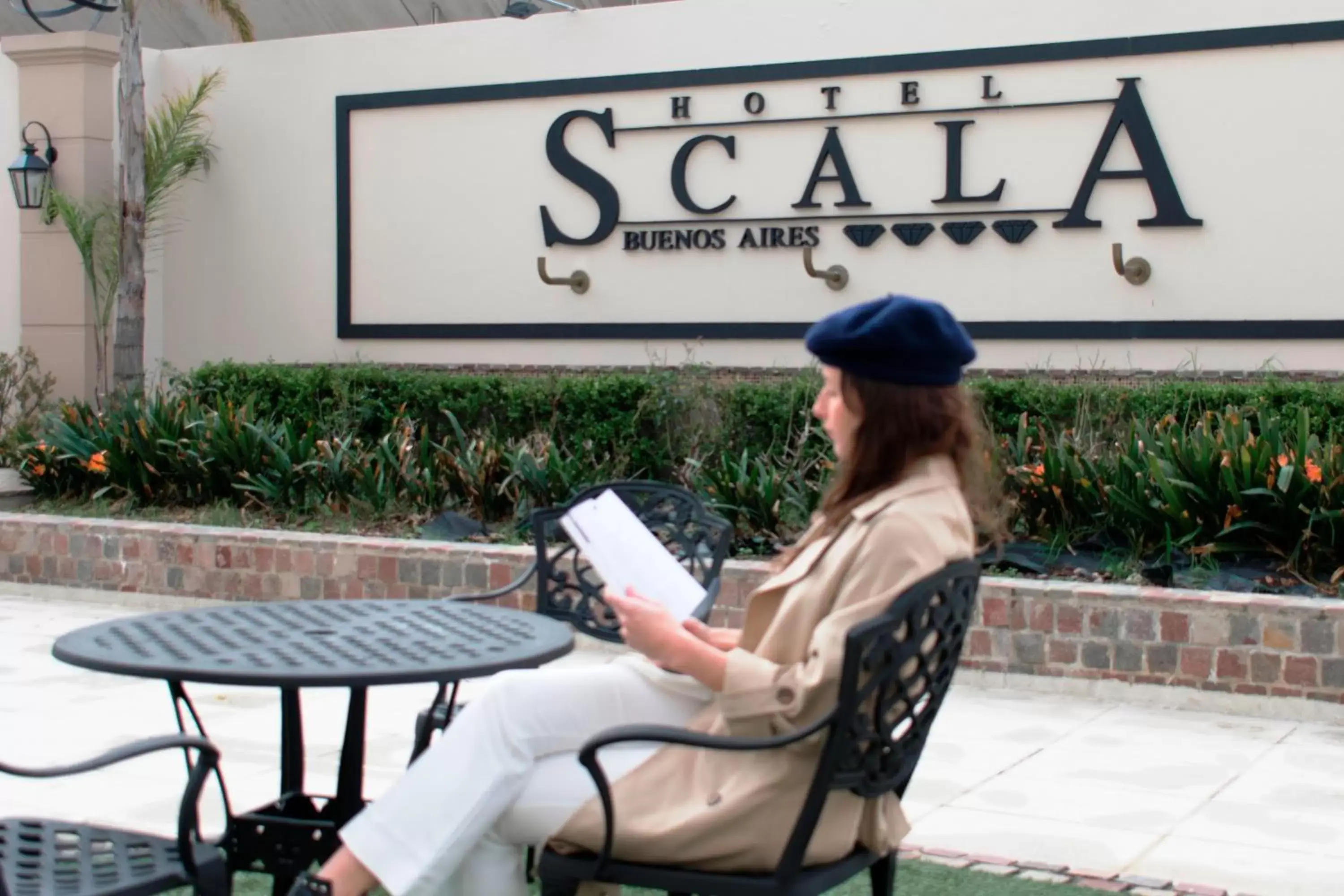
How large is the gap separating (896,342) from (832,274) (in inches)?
315

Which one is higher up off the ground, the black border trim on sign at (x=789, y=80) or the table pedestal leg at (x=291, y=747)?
the black border trim on sign at (x=789, y=80)

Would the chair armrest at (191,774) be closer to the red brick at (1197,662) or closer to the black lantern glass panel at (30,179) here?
the red brick at (1197,662)

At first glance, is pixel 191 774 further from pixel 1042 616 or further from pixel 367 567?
pixel 367 567

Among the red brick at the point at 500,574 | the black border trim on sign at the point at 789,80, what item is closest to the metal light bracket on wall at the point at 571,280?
the black border trim on sign at the point at 789,80

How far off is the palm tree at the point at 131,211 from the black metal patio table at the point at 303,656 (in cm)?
864

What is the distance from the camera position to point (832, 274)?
427 inches

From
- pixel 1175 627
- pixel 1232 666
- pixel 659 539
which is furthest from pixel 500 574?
pixel 1232 666

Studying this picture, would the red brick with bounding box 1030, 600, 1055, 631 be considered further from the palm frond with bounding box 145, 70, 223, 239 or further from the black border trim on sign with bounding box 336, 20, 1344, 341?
the palm frond with bounding box 145, 70, 223, 239

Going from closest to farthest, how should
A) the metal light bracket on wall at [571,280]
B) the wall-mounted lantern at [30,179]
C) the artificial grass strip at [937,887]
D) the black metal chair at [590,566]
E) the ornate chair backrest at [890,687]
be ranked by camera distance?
1. the ornate chair backrest at [890,687]
2. the artificial grass strip at [937,887]
3. the black metal chair at [590,566]
4. the metal light bracket on wall at [571,280]
5. the wall-mounted lantern at [30,179]

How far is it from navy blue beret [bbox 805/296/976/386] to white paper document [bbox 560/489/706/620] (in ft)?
2.01

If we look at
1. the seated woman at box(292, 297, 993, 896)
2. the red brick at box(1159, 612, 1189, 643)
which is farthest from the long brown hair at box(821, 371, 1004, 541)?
the red brick at box(1159, 612, 1189, 643)

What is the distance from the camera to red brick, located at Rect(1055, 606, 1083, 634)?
6.77 metres

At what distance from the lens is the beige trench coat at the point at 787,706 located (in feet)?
9.38

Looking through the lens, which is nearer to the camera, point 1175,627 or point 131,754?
point 131,754
